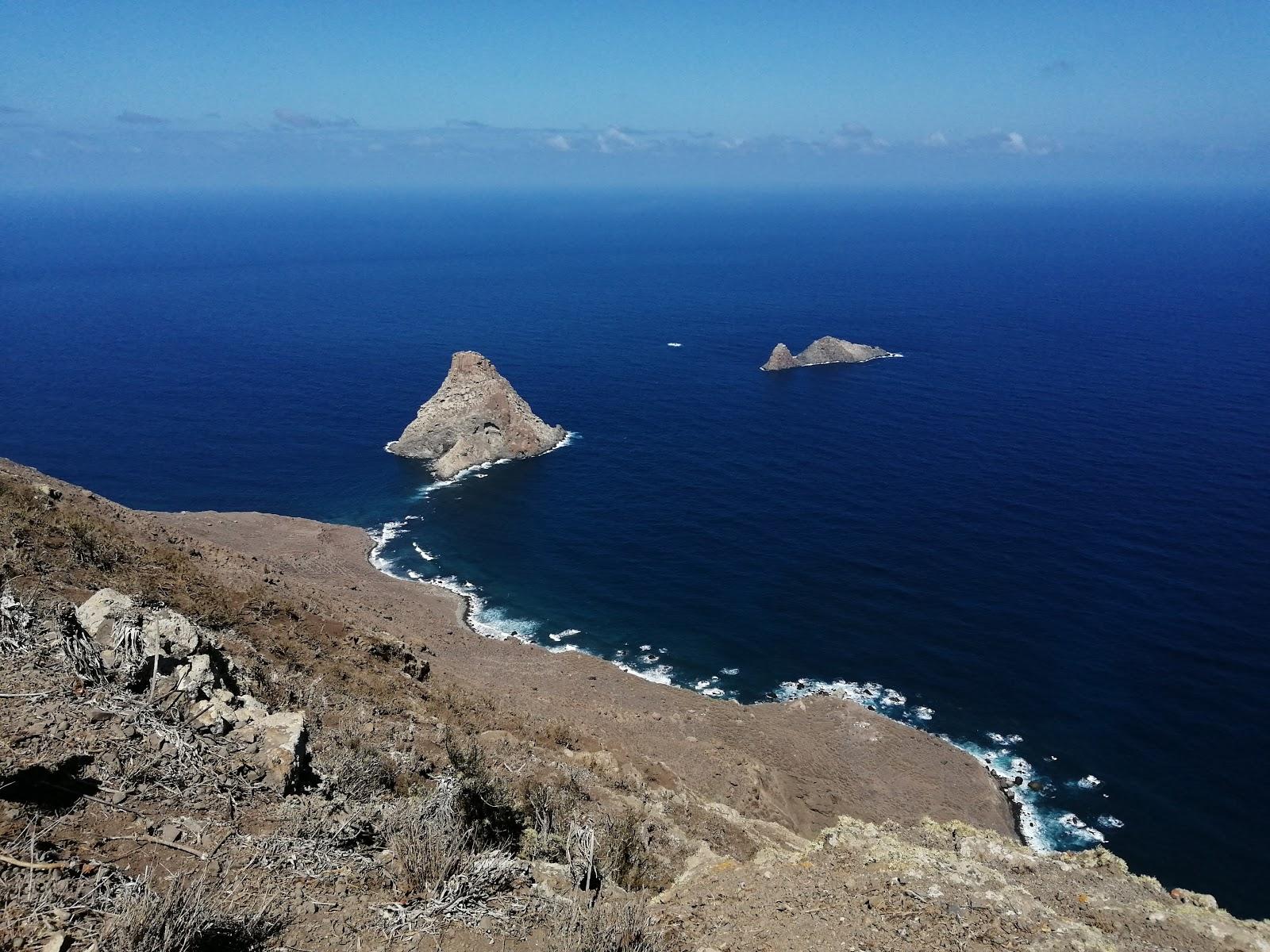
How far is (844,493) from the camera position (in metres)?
77.1

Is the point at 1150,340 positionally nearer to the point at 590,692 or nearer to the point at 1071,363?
the point at 1071,363

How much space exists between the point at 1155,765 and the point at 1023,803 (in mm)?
8607

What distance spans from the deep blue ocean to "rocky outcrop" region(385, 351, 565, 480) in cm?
361

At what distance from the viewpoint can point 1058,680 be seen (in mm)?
49906

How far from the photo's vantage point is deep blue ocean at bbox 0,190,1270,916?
47.5 m

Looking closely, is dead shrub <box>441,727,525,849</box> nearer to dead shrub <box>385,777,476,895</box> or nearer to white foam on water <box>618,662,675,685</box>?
dead shrub <box>385,777,476,895</box>

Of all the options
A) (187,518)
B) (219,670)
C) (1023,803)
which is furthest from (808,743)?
(187,518)

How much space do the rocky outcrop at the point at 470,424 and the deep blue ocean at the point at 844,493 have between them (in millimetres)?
3615

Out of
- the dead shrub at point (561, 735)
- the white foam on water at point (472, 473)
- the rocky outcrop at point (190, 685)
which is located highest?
the rocky outcrop at point (190, 685)

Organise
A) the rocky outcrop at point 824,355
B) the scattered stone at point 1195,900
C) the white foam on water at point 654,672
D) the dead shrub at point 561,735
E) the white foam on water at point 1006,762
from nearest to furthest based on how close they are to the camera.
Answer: the scattered stone at point 1195,900 < the dead shrub at point 561,735 < the white foam on water at point 1006,762 < the white foam on water at point 654,672 < the rocky outcrop at point 824,355

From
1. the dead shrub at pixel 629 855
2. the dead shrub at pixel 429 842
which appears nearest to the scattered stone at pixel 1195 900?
the dead shrub at pixel 629 855

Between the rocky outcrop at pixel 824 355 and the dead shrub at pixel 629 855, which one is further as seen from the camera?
the rocky outcrop at pixel 824 355

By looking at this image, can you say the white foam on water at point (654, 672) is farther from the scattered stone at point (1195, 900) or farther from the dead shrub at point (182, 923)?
the dead shrub at point (182, 923)

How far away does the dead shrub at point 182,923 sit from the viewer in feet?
27.0
